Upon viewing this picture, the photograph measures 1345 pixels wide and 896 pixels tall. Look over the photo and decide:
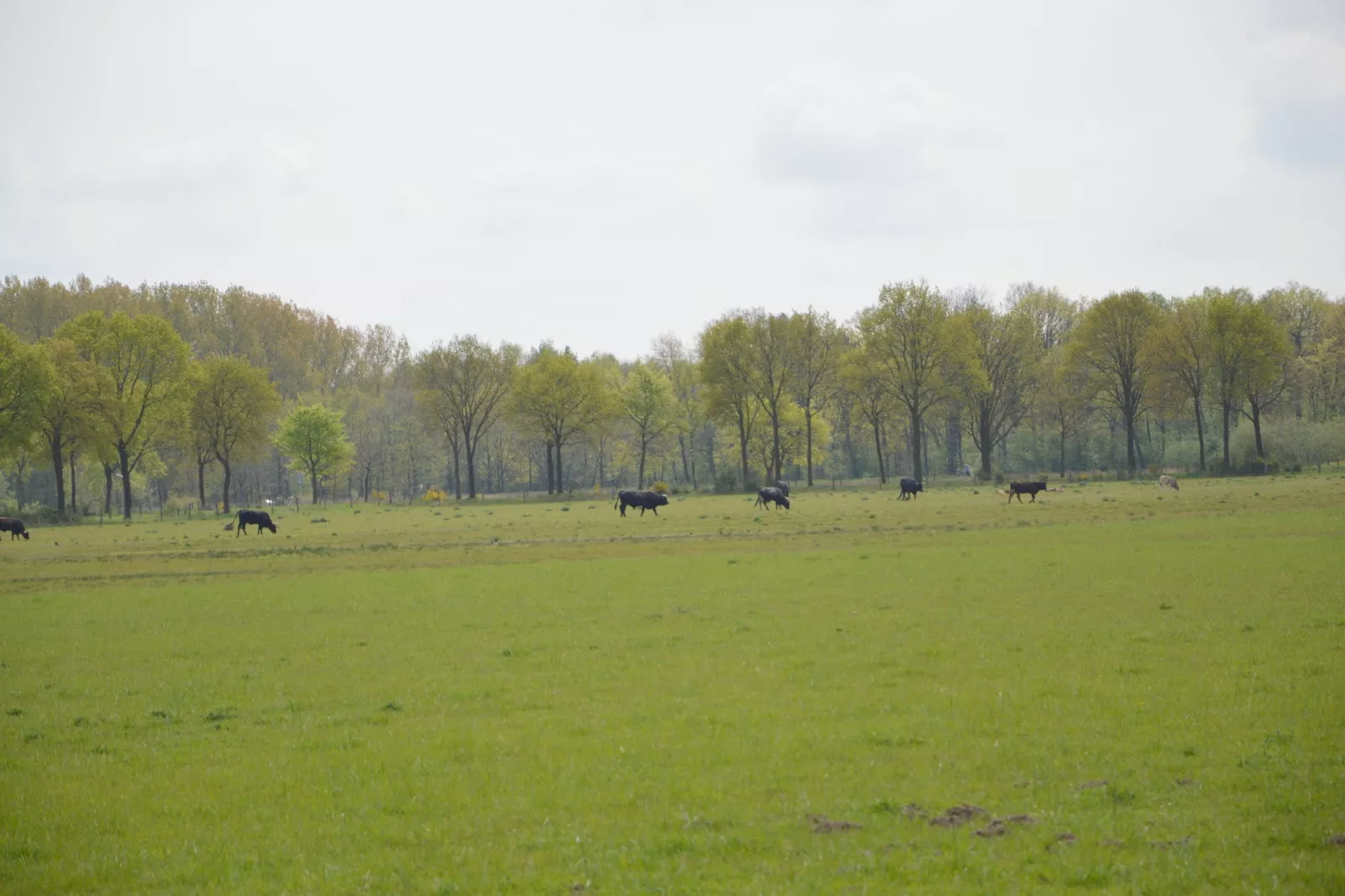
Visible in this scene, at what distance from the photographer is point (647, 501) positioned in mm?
68375

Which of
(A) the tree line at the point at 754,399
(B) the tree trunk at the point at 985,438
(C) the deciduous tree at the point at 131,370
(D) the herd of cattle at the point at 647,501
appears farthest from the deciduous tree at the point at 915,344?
(C) the deciduous tree at the point at 131,370

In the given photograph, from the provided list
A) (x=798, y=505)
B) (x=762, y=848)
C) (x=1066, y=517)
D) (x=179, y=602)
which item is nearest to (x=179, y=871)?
(x=762, y=848)

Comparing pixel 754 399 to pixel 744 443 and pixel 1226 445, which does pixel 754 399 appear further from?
pixel 1226 445

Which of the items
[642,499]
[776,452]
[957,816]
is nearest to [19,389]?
[642,499]

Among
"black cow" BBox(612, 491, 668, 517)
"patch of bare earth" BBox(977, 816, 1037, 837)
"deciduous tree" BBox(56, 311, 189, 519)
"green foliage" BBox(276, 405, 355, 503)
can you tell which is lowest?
"patch of bare earth" BBox(977, 816, 1037, 837)

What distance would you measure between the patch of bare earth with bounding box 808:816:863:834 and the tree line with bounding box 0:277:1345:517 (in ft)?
279

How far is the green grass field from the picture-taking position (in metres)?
9.12

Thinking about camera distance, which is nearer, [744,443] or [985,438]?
[985,438]

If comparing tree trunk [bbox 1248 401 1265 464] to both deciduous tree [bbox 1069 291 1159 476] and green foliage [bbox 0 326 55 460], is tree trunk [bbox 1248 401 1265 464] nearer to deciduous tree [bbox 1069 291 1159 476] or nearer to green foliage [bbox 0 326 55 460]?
deciduous tree [bbox 1069 291 1159 476]

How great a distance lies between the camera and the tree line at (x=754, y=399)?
8994cm

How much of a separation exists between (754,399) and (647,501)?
153 ft

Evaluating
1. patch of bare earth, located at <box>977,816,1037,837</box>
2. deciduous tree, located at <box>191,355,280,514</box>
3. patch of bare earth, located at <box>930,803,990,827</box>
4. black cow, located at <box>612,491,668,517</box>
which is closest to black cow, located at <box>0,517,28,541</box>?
deciduous tree, located at <box>191,355,280,514</box>

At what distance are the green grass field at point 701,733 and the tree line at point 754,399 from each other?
6664 cm

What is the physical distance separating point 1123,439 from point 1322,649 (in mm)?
98380
